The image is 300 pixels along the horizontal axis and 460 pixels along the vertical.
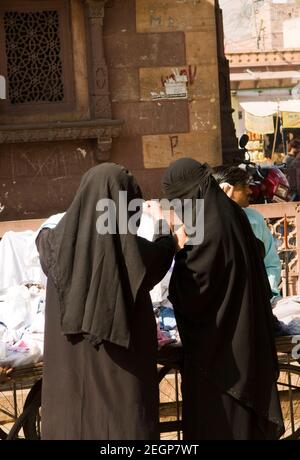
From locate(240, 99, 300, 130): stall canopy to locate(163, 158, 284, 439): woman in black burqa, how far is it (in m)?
20.0

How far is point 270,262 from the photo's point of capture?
5445 millimetres

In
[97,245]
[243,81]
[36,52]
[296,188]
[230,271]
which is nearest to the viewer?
[97,245]

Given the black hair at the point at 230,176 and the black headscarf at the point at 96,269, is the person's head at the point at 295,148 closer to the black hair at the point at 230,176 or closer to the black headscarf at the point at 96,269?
the black hair at the point at 230,176

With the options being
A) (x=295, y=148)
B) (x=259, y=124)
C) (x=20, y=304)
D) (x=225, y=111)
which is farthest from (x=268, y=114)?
(x=20, y=304)

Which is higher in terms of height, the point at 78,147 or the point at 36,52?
the point at 36,52

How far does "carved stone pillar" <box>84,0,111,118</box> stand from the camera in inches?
363

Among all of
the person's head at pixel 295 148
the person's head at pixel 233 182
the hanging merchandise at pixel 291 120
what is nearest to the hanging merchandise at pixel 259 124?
the hanging merchandise at pixel 291 120

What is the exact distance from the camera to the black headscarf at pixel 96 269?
357cm

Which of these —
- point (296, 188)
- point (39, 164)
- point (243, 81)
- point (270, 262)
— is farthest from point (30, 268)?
point (243, 81)

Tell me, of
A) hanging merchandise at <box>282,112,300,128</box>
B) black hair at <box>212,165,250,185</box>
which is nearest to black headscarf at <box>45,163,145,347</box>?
black hair at <box>212,165,250,185</box>

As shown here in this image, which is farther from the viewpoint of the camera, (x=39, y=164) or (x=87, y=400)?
(x=39, y=164)

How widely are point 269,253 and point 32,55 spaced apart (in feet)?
15.1

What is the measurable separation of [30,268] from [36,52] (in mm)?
3927
